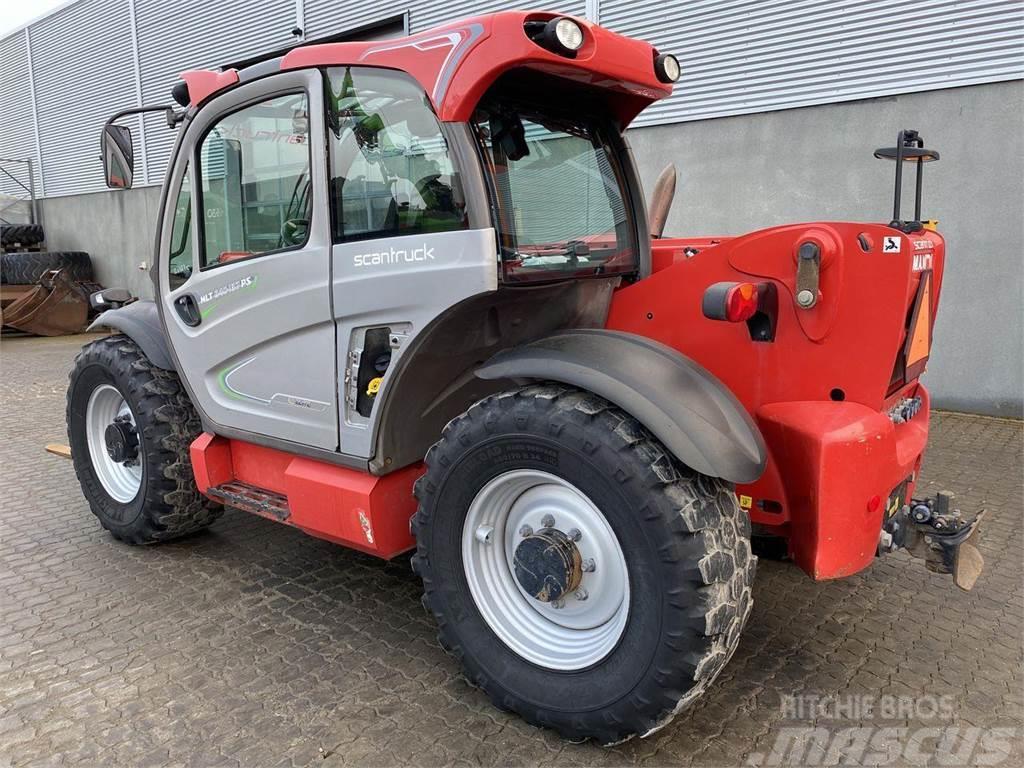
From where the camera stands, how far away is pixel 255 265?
3.36 metres

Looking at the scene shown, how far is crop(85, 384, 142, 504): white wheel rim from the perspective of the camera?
14.8 ft

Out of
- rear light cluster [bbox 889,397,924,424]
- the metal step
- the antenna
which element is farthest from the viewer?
the metal step

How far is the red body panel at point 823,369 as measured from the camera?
8.13ft

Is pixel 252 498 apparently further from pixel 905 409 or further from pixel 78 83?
pixel 78 83

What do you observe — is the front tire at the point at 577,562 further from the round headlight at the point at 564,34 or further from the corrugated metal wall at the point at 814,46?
the corrugated metal wall at the point at 814,46

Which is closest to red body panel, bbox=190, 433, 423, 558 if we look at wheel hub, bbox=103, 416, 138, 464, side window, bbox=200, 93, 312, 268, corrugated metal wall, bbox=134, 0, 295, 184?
side window, bbox=200, 93, 312, 268

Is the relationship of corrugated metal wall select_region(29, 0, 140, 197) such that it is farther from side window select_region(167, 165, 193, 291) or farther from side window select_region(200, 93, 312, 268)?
side window select_region(200, 93, 312, 268)

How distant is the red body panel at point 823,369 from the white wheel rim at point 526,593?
62 cm

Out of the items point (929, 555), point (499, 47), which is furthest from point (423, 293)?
point (929, 555)

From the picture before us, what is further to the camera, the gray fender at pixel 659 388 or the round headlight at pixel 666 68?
the round headlight at pixel 666 68

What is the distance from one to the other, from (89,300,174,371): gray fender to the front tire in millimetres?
2097

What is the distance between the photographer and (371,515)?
3061 millimetres

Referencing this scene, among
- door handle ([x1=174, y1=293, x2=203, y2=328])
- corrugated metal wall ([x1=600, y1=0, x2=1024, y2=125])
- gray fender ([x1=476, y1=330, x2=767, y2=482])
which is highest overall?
corrugated metal wall ([x1=600, y1=0, x2=1024, y2=125])

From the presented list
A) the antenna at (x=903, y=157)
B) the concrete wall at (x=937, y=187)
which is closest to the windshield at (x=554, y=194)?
the antenna at (x=903, y=157)
